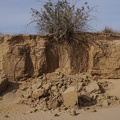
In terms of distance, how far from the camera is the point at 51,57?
1062cm

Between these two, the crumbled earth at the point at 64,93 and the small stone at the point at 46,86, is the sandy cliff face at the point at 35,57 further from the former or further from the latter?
the small stone at the point at 46,86

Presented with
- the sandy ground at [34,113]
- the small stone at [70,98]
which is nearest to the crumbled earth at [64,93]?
the small stone at [70,98]

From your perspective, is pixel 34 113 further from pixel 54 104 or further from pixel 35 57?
pixel 35 57

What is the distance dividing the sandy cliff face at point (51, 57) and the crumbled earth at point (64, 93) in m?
0.31

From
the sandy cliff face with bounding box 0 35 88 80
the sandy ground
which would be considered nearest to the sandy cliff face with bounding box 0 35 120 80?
the sandy cliff face with bounding box 0 35 88 80

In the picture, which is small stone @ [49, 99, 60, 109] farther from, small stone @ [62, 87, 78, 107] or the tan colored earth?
Answer: small stone @ [62, 87, 78, 107]

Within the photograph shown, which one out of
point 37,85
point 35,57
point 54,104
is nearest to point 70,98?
point 54,104

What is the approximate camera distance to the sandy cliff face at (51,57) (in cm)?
1021

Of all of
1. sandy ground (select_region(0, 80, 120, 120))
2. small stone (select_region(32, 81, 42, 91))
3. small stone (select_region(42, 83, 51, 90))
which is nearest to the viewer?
sandy ground (select_region(0, 80, 120, 120))

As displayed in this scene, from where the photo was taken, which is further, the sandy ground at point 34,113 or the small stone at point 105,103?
the small stone at point 105,103

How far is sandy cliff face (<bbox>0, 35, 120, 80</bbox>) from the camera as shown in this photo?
10.2 metres

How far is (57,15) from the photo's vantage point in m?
10.8

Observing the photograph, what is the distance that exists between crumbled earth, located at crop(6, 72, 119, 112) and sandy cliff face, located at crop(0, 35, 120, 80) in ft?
1.01

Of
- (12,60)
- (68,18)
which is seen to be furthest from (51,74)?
(68,18)
